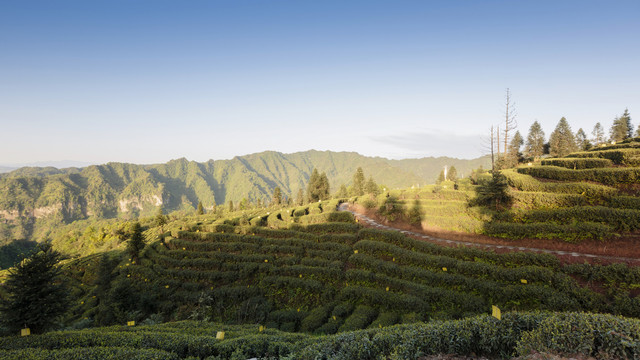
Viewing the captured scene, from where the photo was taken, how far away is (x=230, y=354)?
7820 millimetres

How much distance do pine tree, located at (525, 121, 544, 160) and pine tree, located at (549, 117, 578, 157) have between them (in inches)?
72.3

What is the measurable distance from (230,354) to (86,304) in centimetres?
3129

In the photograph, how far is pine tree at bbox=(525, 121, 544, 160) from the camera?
5105 cm

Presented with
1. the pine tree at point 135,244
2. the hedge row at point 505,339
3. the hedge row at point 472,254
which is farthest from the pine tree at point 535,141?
the pine tree at point 135,244

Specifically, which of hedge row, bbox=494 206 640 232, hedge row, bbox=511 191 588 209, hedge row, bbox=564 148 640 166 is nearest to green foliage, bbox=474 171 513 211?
hedge row, bbox=511 191 588 209

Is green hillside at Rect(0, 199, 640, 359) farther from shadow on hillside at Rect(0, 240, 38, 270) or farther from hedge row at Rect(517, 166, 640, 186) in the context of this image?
shadow on hillside at Rect(0, 240, 38, 270)

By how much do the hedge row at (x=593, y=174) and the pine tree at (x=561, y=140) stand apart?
33.7m

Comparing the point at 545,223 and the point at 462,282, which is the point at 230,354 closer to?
the point at 462,282

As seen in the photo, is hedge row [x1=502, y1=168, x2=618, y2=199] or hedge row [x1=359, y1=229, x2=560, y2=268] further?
hedge row [x1=502, y1=168, x2=618, y2=199]

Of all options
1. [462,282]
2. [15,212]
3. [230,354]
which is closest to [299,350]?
[230,354]

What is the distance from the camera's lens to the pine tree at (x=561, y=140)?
45.3 meters

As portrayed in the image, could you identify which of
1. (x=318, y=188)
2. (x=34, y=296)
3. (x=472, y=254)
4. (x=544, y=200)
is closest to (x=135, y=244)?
(x=34, y=296)

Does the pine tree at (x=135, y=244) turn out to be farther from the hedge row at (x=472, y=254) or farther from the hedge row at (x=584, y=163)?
the hedge row at (x=584, y=163)

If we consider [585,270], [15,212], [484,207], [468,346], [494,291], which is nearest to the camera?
[468,346]
